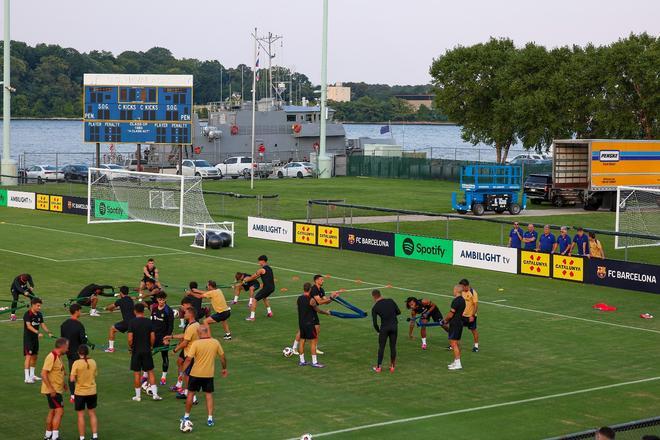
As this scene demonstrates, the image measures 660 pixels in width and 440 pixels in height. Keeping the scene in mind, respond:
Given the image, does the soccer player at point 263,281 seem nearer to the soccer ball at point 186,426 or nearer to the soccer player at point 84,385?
the soccer ball at point 186,426

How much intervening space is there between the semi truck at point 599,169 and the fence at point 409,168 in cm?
2426

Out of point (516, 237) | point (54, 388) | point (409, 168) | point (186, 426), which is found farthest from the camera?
point (409, 168)

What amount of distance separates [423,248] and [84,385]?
23199mm

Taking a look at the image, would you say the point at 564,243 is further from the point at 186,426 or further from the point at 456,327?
the point at 186,426

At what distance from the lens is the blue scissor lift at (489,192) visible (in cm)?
5472

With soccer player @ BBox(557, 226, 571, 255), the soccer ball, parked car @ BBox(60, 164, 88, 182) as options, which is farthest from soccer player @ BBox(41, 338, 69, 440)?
parked car @ BBox(60, 164, 88, 182)

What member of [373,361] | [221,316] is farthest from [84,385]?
[373,361]

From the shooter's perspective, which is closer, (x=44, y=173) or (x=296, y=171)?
(x=44, y=173)

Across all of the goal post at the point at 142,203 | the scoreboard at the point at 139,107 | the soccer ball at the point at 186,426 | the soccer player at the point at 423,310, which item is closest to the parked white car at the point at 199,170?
the scoreboard at the point at 139,107

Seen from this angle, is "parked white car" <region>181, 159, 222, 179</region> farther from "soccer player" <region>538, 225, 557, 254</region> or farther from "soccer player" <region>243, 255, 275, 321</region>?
"soccer player" <region>243, 255, 275, 321</region>

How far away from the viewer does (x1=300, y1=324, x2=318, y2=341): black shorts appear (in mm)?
22130

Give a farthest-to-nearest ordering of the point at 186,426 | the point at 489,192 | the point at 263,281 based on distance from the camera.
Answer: the point at 489,192 < the point at 263,281 < the point at 186,426

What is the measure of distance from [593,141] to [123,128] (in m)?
26.3

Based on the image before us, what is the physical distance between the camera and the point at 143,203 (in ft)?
172
